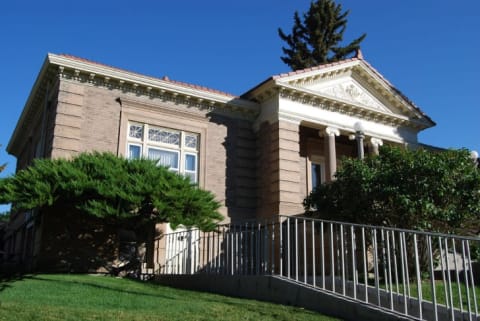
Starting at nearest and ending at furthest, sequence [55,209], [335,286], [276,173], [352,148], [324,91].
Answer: [335,286]
[55,209]
[276,173]
[324,91]
[352,148]

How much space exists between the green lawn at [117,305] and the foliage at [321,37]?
28.0 meters

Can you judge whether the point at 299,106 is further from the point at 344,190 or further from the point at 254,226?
the point at 254,226

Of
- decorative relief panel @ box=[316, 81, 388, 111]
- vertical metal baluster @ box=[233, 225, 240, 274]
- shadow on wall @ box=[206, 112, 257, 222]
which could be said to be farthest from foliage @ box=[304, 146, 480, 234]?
decorative relief panel @ box=[316, 81, 388, 111]

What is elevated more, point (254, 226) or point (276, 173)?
point (276, 173)

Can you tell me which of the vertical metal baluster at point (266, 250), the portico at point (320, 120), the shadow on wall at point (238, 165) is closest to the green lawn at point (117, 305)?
the vertical metal baluster at point (266, 250)

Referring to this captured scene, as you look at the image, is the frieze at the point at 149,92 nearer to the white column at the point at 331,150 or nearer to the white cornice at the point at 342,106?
the white cornice at the point at 342,106

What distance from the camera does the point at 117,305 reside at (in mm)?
7598

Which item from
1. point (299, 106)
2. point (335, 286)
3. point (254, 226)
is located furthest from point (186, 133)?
point (335, 286)

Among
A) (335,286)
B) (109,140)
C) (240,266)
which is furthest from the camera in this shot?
(109,140)

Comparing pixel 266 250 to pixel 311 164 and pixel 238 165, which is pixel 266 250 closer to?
pixel 238 165

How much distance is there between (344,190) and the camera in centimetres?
1296

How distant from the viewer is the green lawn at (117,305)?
6.61m

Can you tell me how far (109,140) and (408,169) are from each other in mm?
9844

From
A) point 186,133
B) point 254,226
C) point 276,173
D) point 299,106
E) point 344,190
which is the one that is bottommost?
point 254,226
